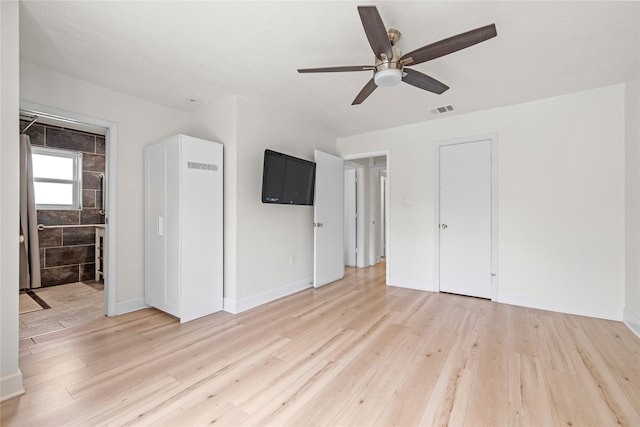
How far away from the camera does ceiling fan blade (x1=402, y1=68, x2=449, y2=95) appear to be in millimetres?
2146

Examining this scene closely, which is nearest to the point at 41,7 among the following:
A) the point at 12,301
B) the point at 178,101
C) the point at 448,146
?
the point at 178,101

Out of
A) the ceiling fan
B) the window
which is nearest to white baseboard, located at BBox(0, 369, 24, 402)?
the ceiling fan

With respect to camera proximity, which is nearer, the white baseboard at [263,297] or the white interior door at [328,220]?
the white baseboard at [263,297]

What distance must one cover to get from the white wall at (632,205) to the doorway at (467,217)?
1.18m

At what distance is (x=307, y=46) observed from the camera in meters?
2.27

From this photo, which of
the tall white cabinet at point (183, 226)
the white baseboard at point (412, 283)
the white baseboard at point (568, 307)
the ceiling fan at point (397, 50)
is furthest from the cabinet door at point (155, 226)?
the white baseboard at point (568, 307)

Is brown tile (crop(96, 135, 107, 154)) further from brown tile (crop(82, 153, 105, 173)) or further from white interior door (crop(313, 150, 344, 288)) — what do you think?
white interior door (crop(313, 150, 344, 288))

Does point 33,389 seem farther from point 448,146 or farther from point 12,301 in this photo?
point 448,146

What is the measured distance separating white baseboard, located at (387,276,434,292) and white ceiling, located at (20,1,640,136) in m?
2.52

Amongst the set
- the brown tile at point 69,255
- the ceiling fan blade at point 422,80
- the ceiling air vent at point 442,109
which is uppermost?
the ceiling air vent at point 442,109

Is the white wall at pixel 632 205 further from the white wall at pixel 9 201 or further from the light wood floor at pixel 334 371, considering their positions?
the white wall at pixel 9 201

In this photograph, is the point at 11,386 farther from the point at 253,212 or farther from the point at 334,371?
the point at 253,212

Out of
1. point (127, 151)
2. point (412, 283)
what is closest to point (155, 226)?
point (127, 151)

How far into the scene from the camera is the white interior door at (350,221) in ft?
19.9
